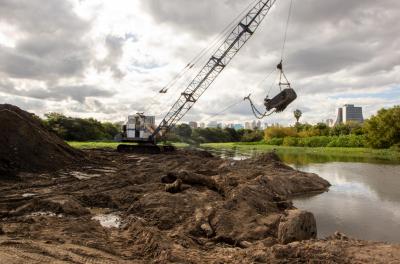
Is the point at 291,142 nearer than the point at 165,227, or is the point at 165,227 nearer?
the point at 165,227

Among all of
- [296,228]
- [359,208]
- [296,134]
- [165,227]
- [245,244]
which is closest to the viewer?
[245,244]

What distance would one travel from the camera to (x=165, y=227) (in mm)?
12109

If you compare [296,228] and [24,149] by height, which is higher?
[24,149]

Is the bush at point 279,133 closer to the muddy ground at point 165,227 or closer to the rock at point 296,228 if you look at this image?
the muddy ground at point 165,227

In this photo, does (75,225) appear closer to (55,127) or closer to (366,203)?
(366,203)

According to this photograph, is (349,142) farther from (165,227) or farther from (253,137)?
(165,227)

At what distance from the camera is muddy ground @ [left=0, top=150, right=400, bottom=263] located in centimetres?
825

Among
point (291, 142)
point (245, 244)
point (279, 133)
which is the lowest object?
point (245, 244)

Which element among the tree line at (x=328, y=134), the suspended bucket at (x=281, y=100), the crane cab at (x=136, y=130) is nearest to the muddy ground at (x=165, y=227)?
the suspended bucket at (x=281, y=100)

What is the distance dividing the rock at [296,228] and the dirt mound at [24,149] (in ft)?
54.3

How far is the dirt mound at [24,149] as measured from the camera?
2357cm

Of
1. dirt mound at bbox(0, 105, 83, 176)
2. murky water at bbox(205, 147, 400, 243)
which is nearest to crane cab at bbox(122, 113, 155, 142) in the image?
dirt mound at bbox(0, 105, 83, 176)

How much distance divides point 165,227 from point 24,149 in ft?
54.7

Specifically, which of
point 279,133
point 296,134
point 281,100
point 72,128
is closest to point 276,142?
point 296,134
